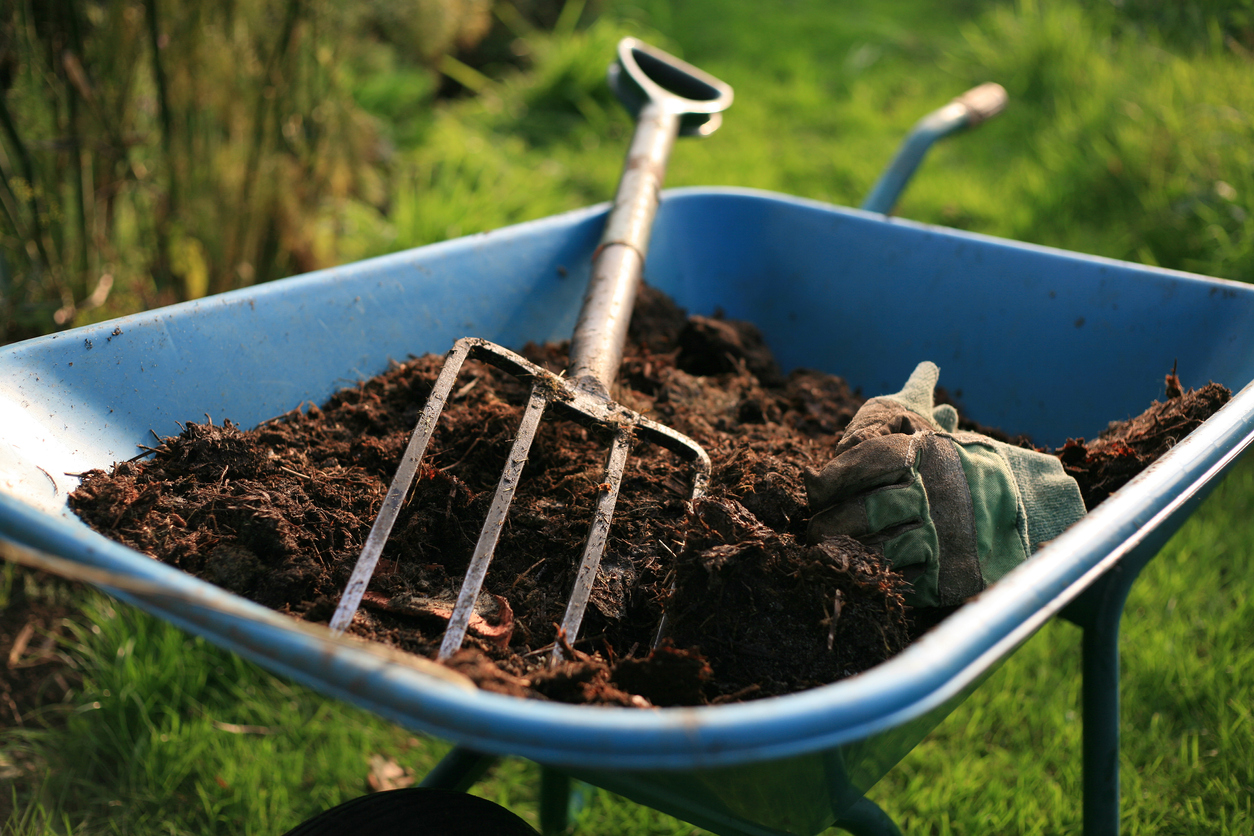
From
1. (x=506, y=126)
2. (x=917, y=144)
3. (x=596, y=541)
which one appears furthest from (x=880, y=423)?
(x=506, y=126)

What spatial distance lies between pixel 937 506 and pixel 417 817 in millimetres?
673

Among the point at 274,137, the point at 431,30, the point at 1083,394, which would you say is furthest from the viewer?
the point at 431,30

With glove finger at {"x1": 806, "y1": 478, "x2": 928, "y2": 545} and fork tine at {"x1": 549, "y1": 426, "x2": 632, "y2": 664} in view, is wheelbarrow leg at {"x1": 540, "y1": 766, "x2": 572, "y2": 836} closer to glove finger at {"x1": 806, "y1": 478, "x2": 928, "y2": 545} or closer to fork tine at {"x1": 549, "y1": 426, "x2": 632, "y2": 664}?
fork tine at {"x1": 549, "y1": 426, "x2": 632, "y2": 664}

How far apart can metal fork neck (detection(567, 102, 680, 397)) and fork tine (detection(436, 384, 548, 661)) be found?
0.16 meters

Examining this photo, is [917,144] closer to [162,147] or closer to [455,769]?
[455,769]

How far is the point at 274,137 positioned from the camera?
2.22 metres

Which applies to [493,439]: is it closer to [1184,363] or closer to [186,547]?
[186,547]

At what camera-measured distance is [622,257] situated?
147cm

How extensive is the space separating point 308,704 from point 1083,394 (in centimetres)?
158

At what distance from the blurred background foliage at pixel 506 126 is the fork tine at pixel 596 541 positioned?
4.62 ft

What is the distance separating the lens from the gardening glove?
0.97 m

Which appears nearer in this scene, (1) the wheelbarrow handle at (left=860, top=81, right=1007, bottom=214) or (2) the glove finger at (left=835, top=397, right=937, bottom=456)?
(2) the glove finger at (left=835, top=397, right=937, bottom=456)

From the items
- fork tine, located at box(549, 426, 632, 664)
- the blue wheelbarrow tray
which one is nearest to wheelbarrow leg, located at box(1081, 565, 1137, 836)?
the blue wheelbarrow tray

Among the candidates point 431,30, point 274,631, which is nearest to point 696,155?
point 431,30
